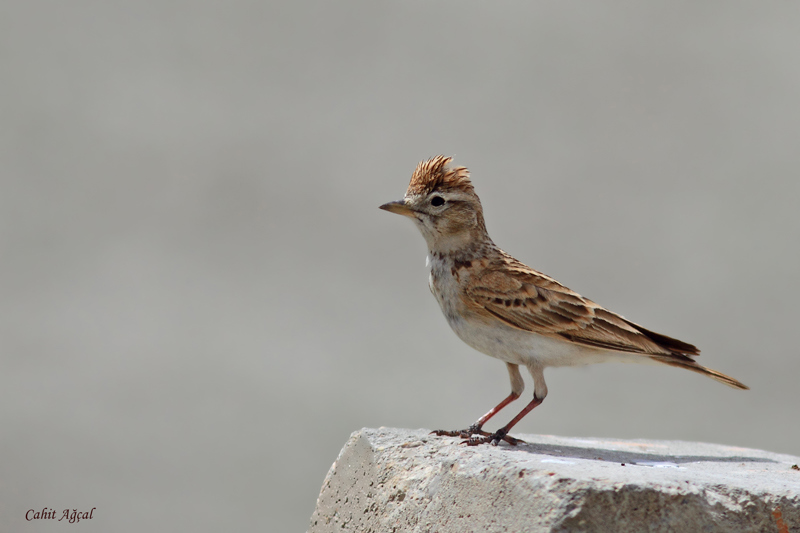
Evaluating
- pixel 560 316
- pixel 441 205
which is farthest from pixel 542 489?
pixel 441 205

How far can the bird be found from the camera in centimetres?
493

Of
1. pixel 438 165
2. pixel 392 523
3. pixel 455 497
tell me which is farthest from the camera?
pixel 438 165

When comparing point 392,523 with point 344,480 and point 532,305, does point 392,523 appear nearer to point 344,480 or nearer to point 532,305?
point 344,480

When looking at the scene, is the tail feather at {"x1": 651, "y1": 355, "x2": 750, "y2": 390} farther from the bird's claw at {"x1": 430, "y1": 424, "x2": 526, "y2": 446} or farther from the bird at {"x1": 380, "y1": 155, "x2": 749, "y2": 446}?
the bird's claw at {"x1": 430, "y1": 424, "x2": 526, "y2": 446}

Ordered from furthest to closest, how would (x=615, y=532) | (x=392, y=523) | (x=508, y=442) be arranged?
(x=508, y=442), (x=392, y=523), (x=615, y=532)

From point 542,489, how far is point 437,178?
2.30 metres

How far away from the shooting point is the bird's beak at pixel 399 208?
5.22m

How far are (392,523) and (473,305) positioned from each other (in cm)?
138

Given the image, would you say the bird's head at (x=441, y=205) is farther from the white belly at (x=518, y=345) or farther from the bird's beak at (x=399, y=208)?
the white belly at (x=518, y=345)

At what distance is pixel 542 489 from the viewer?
11.7 ft

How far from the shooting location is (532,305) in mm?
4996

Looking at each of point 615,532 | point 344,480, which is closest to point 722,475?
point 615,532

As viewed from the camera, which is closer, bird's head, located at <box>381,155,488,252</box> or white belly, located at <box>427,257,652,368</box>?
white belly, located at <box>427,257,652,368</box>

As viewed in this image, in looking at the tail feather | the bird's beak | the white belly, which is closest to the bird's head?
the bird's beak
